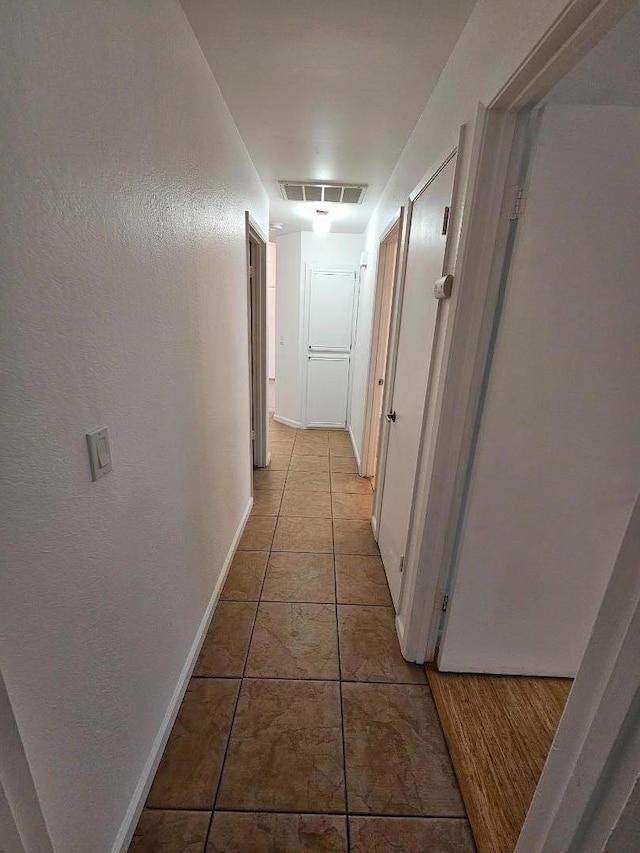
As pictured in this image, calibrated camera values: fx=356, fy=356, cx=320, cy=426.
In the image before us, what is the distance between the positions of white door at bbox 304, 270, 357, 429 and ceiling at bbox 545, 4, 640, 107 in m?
3.36

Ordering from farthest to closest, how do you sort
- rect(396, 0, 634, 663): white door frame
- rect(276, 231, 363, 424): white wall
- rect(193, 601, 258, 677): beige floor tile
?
rect(276, 231, 363, 424): white wall, rect(193, 601, 258, 677): beige floor tile, rect(396, 0, 634, 663): white door frame

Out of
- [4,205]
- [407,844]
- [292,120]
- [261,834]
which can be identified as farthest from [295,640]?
[292,120]

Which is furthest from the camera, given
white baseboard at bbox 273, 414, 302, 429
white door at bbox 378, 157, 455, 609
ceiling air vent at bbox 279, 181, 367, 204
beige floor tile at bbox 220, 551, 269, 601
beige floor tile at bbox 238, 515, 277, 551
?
white baseboard at bbox 273, 414, 302, 429

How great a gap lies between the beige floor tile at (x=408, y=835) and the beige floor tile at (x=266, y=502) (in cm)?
179

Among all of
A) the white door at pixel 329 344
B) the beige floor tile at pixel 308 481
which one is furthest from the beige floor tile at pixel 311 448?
the white door at pixel 329 344

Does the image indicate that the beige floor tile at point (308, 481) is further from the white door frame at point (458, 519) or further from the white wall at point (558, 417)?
the white wall at point (558, 417)

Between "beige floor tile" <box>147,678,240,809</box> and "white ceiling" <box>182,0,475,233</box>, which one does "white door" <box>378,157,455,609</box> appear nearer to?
"white ceiling" <box>182,0,475,233</box>

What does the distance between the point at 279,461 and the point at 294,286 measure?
217cm

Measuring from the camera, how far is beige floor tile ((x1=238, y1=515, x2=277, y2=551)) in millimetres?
2301

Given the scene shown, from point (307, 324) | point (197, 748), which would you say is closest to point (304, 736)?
point (197, 748)

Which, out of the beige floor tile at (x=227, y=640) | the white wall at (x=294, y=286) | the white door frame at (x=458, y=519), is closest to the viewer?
the white door frame at (x=458, y=519)

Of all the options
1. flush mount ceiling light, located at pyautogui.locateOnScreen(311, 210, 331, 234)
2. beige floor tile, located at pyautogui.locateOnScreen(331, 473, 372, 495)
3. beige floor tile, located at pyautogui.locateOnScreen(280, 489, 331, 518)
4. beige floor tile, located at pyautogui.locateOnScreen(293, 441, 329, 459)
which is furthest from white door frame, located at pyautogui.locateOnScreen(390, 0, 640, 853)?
flush mount ceiling light, located at pyautogui.locateOnScreen(311, 210, 331, 234)

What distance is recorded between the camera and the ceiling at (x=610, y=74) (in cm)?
79

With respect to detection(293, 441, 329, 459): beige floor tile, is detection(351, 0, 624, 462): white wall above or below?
above
